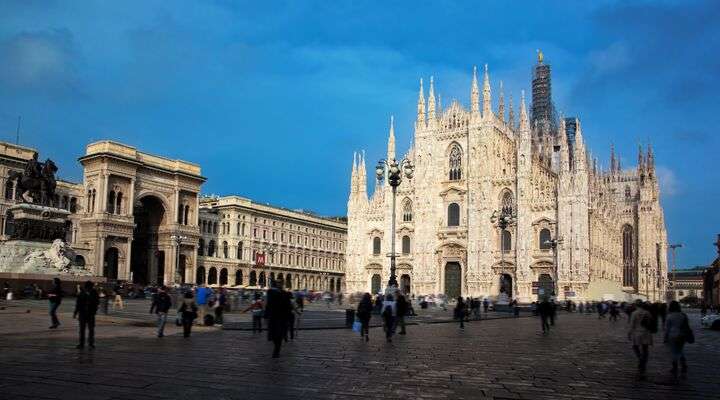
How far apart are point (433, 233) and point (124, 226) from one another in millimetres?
29026

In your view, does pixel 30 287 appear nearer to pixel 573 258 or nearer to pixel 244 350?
pixel 244 350

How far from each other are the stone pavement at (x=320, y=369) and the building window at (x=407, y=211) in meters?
47.2

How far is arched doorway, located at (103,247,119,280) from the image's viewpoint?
2282 inches

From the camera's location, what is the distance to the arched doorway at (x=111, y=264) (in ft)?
190

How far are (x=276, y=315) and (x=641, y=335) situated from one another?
6658 millimetres

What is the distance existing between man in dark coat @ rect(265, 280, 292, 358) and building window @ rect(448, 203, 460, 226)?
50.6 metres

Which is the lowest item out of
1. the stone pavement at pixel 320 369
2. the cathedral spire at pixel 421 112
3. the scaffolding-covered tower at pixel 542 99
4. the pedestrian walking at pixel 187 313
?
the stone pavement at pixel 320 369

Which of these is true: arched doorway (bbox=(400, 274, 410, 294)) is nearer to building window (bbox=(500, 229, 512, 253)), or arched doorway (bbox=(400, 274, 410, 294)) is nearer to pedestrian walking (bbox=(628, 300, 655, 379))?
building window (bbox=(500, 229, 512, 253))

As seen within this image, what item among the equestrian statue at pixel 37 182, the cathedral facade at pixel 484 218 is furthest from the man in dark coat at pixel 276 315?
the cathedral facade at pixel 484 218

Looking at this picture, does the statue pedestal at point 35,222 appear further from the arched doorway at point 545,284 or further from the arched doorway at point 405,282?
the arched doorway at point 545,284

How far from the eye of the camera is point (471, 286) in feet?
192

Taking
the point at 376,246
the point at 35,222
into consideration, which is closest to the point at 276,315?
the point at 35,222

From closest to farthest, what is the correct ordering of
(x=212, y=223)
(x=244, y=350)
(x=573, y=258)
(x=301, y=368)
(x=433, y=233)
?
1. (x=301, y=368)
2. (x=244, y=350)
3. (x=573, y=258)
4. (x=433, y=233)
5. (x=212, y=223)

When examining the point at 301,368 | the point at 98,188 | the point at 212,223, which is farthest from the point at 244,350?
the point at 212,223
